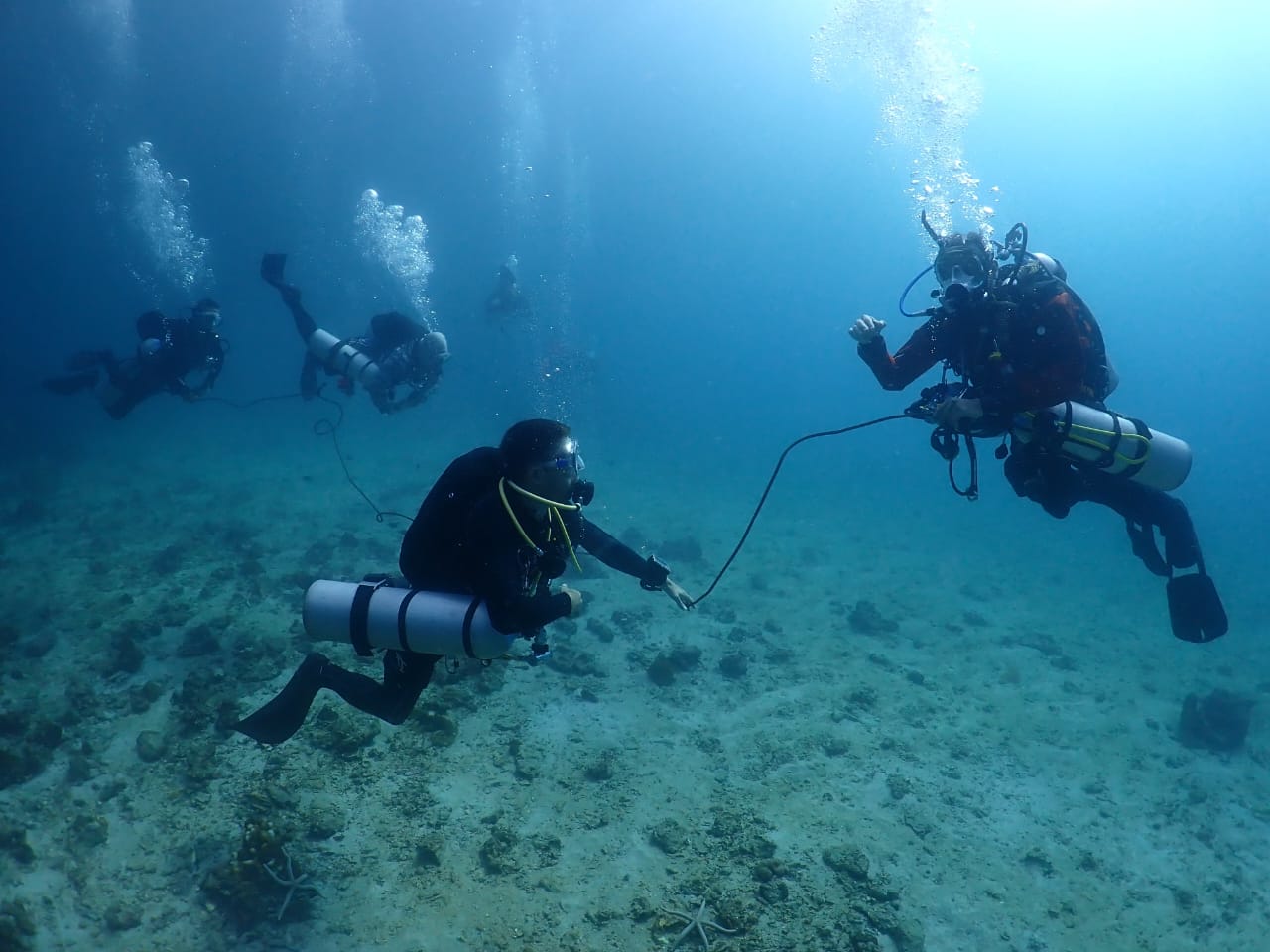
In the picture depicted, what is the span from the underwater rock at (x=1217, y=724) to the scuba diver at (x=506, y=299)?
22846mm

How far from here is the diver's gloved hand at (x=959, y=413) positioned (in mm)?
5359

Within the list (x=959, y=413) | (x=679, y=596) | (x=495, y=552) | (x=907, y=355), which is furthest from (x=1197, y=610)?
(x=495, y=552)

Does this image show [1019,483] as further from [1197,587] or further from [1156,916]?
[1156,916]

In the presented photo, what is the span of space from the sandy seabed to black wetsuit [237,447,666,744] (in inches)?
60.4

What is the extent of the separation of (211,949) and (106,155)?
149 meters

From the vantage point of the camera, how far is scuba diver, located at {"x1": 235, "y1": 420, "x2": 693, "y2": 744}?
4137mm

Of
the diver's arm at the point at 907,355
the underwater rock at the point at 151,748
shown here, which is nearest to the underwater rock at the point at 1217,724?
the diver's arm at the point at 907,355

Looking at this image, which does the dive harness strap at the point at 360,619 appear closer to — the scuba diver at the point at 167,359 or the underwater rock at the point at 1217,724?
the scuba diver at the point at 167,359

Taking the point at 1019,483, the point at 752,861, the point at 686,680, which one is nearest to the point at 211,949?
the point at 752,861

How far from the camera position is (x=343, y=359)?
41.1 ft

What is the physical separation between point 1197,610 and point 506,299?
22.9 metres

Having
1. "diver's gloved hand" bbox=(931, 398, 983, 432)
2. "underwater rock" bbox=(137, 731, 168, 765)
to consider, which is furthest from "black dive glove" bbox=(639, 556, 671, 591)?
"underwater rock" bbox=(137, 731, 168, 765)

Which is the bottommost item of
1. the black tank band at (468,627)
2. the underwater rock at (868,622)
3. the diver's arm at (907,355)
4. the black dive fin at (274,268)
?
the black tank band at (468,627)

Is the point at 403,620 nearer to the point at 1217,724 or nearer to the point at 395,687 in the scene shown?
the point at 395,687
